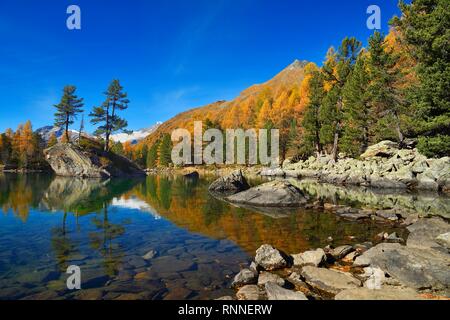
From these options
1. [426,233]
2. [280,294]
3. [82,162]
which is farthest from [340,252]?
[82,162]

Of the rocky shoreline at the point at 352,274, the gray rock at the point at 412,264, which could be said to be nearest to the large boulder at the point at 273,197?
the rocky shoreline at the point at 352,274

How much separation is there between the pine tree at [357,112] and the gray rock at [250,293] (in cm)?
4581

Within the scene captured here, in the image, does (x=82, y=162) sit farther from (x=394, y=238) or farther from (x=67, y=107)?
(x=394, y=238)

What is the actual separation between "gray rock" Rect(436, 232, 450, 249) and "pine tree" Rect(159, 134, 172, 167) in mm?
91317

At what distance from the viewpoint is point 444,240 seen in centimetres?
1095

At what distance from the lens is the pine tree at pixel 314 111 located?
58.6m

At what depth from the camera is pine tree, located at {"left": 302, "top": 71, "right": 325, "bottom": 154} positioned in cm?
5859

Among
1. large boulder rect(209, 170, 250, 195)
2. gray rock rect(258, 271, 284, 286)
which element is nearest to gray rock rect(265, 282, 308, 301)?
Result: gray rock rect(258, 271, 284, 286)

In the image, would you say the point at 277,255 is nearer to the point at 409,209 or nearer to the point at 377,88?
the point at 409,209

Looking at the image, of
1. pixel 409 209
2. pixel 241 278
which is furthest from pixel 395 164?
pixel 241 278

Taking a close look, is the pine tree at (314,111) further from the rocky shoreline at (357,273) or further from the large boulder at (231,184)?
the rocky shoreline at (357,273)

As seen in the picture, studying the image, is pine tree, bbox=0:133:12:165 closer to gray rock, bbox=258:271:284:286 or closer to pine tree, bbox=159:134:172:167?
pine tree, bbox=159:134:172:167

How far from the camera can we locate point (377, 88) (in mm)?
43031

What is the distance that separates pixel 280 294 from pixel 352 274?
3.05 meters
